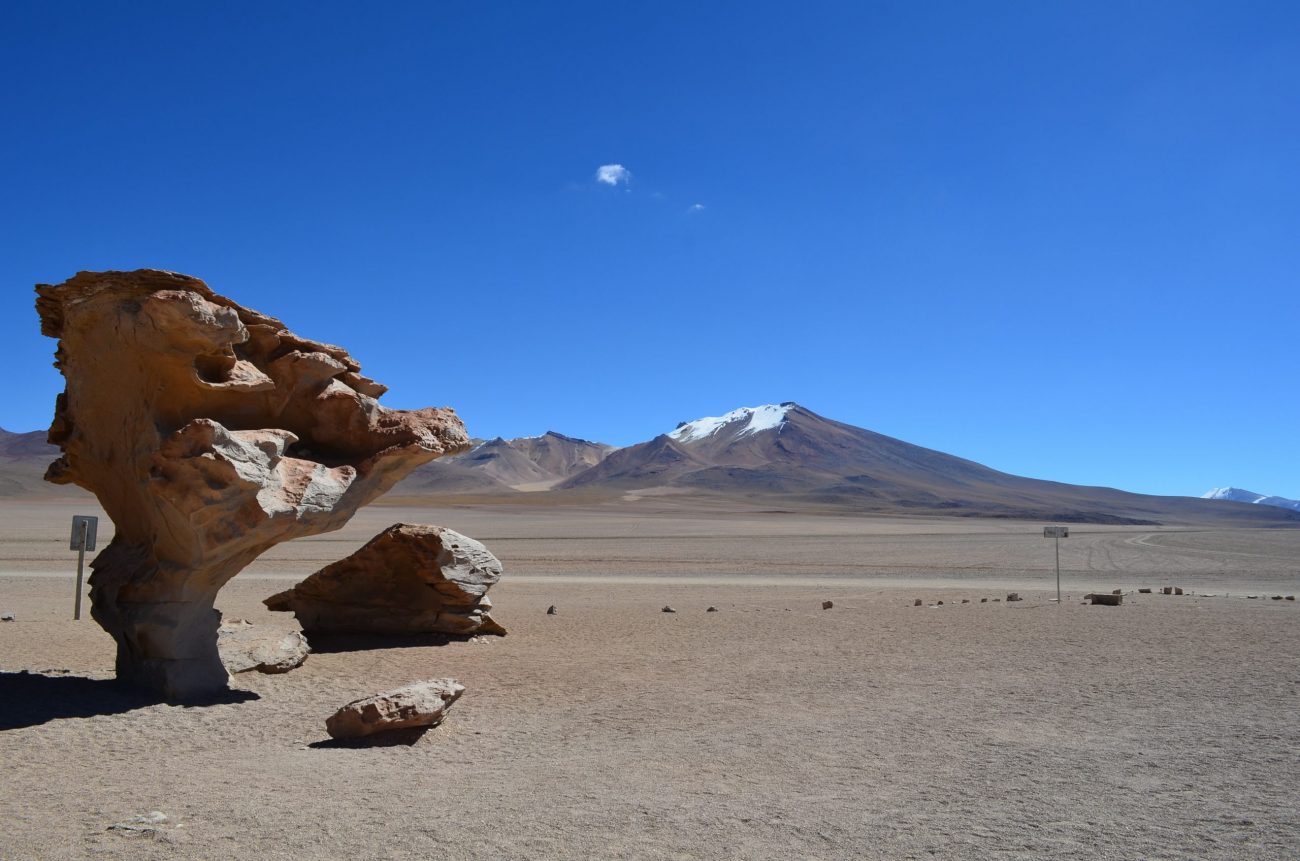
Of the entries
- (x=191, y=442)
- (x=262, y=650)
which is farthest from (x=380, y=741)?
(x=262, y=650)

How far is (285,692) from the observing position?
1069cm

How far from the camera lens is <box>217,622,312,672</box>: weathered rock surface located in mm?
11570

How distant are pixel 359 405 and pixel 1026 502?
555ft

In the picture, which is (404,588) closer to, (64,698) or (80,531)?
(64,698)

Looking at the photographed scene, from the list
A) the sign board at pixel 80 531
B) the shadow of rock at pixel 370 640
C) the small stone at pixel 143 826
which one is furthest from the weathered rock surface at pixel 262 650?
the sign board at pixel 80 531

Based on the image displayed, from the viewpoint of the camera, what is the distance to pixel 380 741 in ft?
27.6

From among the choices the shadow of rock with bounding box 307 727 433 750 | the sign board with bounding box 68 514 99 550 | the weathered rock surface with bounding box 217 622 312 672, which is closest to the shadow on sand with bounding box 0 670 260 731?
the weathered rock surface with bounding box 217 622 312 672

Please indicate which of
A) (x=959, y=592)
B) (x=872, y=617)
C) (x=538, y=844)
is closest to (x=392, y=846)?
(x=538, y=844)

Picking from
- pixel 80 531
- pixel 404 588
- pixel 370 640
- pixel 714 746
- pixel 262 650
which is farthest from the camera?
pixel 80 531

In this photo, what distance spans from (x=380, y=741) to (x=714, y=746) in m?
3.00

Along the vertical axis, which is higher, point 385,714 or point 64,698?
point 385,714

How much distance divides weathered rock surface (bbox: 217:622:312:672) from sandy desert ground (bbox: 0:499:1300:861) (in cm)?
32

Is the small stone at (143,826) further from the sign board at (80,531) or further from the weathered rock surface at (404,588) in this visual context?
the sign board at (80,531)

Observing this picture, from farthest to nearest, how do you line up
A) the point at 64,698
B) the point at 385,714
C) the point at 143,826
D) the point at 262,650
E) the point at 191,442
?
→ 1. the point at 262,650
2. the point at 64,698
3. the point at 191,442
4. the point at 385,714
5. the point at 143,826
